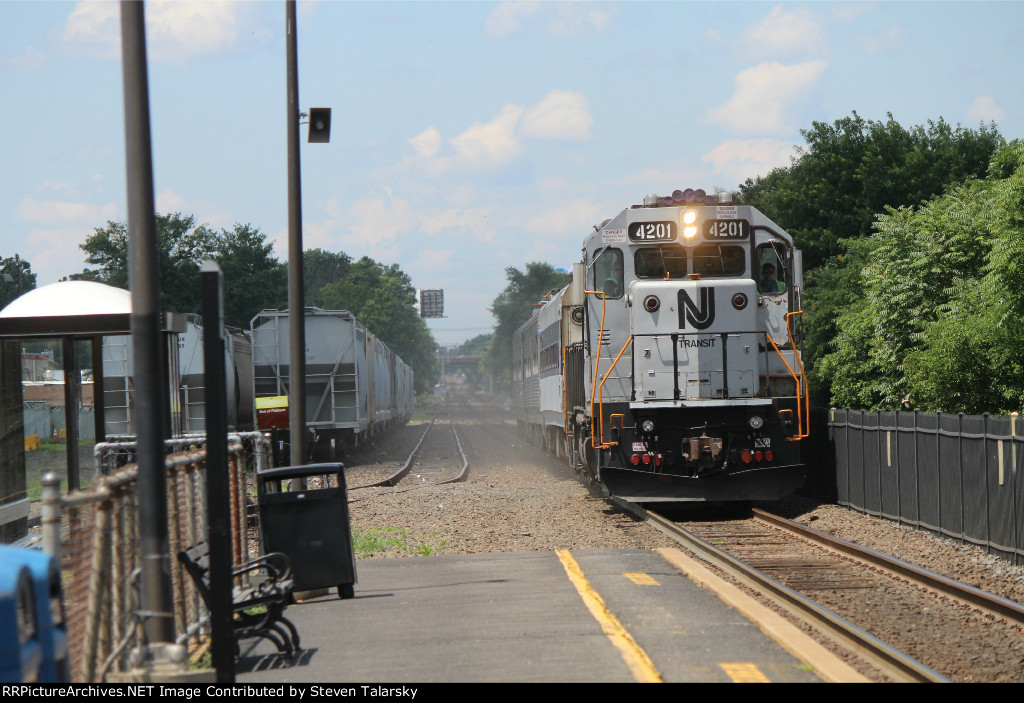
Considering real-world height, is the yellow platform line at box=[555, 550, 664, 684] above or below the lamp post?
below

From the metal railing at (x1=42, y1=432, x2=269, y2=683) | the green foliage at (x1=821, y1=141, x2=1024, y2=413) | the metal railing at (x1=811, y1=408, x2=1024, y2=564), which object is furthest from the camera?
the green foliage at (x1=821, y1=141, x2=1024, y2=413)

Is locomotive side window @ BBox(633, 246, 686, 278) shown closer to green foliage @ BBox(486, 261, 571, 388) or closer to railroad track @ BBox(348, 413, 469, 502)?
railroad track @ BBox(348, 413, 469, 502)

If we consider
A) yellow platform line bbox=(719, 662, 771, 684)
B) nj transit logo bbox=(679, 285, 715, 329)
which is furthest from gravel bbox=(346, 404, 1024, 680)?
nj transit logo bbox=(679, 285, 715, 329)

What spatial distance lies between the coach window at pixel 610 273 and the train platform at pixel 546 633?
5306 mm

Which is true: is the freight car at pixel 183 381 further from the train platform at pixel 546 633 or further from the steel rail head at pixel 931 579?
the steel rail head at pixel 931 579

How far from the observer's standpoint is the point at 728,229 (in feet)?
49.4

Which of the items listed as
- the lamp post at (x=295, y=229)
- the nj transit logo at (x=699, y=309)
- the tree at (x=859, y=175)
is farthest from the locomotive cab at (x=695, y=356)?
the tree at (x=859, y=175)

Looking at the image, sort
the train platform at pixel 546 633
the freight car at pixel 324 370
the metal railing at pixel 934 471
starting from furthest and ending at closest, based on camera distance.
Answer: the freight car at pixel 324 370, the metal railing at pixel 934 471, the train platform at pixel 546 633

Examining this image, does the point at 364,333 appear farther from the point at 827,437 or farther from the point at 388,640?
the point at 388,640

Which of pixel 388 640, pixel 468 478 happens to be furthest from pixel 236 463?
pixel 468 478

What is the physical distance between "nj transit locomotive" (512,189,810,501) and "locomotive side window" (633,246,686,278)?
0.01 m

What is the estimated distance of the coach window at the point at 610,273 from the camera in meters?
15.1

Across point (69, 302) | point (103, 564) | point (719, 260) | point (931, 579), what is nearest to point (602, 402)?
point (719, 260)

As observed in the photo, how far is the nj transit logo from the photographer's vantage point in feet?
48.0
